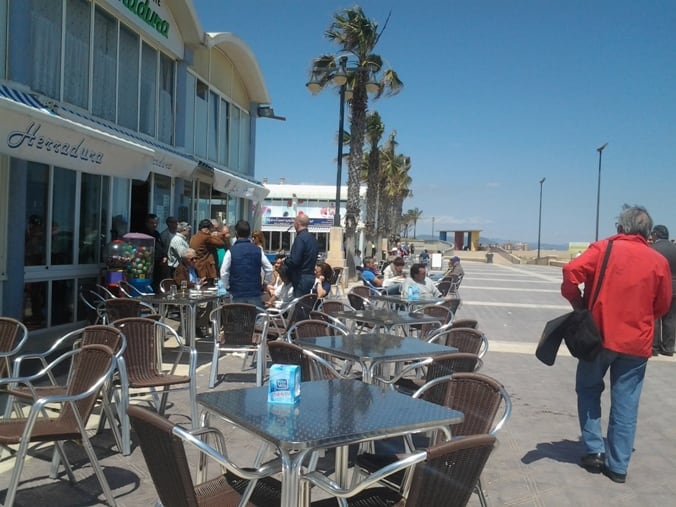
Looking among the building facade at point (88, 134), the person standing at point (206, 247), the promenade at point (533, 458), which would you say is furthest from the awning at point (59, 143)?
the promenade at point (533, 458)

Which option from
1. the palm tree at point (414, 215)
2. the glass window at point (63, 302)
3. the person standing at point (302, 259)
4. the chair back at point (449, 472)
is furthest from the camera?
the palm tree at point (414, 215)

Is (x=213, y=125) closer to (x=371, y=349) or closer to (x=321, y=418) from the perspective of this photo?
(x=371, y=349)

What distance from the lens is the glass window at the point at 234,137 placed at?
1596 cm

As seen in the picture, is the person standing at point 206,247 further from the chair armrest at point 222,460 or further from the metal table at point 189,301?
the chair armrest at point 222,460

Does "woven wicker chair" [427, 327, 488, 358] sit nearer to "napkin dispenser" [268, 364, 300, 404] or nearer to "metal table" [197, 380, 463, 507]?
"metal table" [197, 380, 463, 507]

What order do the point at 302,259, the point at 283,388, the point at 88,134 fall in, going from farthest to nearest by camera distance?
the point at 302,259
the point at 88,134
the point at 283,388

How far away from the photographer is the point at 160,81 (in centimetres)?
1148

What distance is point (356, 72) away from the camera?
21.0 m

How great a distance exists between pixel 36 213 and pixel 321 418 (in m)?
6.55

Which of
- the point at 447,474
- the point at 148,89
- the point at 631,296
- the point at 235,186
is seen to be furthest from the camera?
the point at 235,186

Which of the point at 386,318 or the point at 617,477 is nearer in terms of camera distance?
the point at 617,477

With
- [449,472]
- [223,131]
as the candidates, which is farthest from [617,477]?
[223,131]

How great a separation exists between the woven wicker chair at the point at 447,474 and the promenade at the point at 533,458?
1.65m

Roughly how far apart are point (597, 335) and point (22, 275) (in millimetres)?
6524
